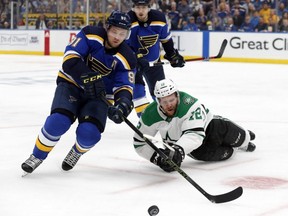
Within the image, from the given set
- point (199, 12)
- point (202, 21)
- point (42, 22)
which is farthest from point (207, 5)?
point (42, 22)

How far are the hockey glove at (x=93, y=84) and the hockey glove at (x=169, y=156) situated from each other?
0.49m

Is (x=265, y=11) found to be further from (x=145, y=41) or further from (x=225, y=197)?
(x=225, y=197)

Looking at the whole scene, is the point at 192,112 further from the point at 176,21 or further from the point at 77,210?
the point at 176,21

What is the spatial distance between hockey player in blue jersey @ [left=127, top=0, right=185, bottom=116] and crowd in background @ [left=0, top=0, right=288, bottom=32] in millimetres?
7805

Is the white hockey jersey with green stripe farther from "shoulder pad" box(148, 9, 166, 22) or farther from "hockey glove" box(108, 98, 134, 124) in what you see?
"shoulder pad" box(148, 9, 166, 22)

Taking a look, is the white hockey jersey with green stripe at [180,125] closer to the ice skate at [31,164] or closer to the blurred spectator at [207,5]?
the ice skate at [31,164]

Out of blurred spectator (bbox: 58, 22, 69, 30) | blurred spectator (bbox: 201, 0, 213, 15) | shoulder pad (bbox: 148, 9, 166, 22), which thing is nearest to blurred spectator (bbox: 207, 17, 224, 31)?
blurred spectator (bbox: 201, 0, 213, 15)

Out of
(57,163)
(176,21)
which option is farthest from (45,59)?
(57,163)

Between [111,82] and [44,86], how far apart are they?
5302mm

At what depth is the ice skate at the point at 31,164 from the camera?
358 centimetres

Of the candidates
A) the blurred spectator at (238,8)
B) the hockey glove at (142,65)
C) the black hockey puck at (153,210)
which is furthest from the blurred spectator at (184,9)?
the black hockey puck at (153,210)

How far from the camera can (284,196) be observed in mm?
3176

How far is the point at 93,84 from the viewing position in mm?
3598

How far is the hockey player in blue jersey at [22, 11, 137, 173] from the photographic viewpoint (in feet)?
11.8
